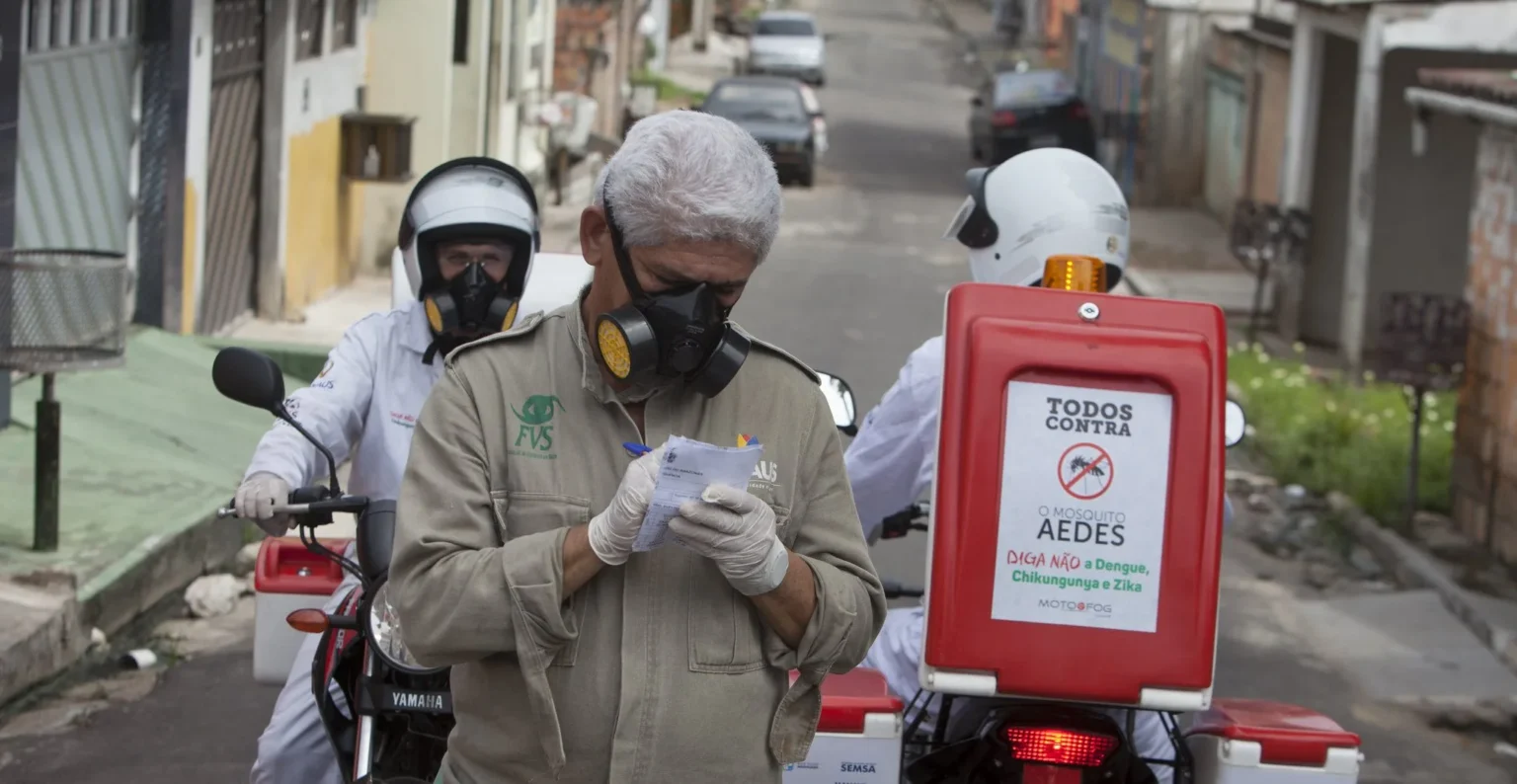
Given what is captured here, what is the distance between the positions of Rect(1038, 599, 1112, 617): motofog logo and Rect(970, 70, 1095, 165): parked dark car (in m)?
29.0

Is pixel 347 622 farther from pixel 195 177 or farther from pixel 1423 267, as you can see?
pixel 1423 267

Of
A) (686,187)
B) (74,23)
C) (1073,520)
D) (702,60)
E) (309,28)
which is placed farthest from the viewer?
(702,60)

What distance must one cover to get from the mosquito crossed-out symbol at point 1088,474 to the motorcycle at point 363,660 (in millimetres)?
541

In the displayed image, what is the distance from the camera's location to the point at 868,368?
16.1 meters

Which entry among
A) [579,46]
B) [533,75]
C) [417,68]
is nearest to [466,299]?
[417,68]

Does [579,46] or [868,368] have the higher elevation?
[579,46]

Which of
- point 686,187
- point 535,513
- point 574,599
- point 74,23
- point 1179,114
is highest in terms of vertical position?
point 74,23

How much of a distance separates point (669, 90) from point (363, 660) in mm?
39168

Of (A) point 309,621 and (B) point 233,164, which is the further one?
(B) point 233,164

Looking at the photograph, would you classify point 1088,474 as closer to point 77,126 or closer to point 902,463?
point 902,463

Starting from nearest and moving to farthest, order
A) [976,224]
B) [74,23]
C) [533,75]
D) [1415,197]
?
1. [976,224]
2. [74,23]
3. [1415,197]
4. [533,75]

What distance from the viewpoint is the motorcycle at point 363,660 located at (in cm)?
400

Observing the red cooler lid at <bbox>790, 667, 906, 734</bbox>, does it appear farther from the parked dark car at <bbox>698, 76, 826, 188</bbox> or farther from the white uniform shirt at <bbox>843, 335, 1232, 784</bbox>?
the parked dark car at <bbox>698, 76, 826, 188</bbox>

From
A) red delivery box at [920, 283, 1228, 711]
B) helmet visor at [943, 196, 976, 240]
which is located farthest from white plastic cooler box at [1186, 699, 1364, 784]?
helmet visor at [943, 196, 976, 240]
